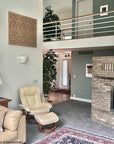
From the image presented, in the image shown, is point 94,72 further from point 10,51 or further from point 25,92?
point 10,51

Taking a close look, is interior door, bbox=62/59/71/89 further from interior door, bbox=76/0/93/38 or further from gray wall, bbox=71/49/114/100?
interior door, bbox=76/0/93/38

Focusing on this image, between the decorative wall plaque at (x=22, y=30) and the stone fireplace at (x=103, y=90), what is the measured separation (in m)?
2.13

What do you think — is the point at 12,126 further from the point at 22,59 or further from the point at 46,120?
the point at 22,59

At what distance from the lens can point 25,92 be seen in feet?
15.7

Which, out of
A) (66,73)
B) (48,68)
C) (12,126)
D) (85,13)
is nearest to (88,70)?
(48,68)

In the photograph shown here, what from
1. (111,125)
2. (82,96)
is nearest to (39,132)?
(111,125)

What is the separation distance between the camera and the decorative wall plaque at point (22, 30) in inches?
184

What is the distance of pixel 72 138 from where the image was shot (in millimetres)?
3678

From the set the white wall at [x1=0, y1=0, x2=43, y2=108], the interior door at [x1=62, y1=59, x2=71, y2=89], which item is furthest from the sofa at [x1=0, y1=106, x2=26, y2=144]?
the interior door at [x1=62, y1=59, x2=71, y2=89]

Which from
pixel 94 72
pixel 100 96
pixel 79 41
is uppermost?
pixel 79 41

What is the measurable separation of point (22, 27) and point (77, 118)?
3282 mm

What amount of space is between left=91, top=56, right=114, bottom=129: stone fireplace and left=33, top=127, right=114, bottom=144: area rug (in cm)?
93

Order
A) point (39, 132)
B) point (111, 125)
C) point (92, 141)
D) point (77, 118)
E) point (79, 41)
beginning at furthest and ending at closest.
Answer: point (79, 41) < point (77, 118) < point (111, 125) < point (39, 132) < point (92, 141)

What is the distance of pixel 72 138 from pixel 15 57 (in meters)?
2.73
